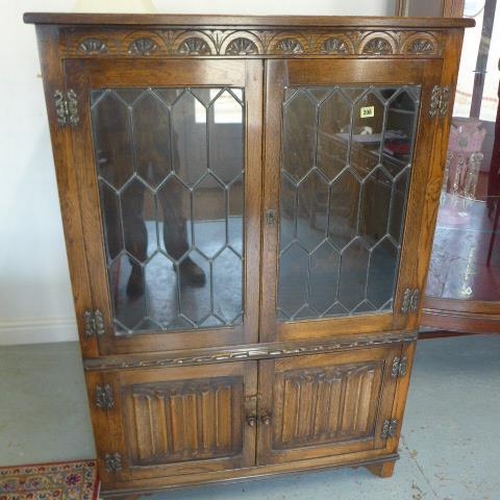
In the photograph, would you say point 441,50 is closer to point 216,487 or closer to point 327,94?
point 327,94

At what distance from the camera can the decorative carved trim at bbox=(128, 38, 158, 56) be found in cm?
100

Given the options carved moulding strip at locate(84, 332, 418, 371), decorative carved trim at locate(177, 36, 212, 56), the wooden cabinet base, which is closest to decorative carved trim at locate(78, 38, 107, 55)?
decorative carved trim at locate(177, 36, 212, 56)

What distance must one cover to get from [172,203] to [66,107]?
304 mm

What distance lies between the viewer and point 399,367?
1.43m

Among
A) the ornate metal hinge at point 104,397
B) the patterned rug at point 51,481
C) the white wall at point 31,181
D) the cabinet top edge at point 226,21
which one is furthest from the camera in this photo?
the white wall at point 31,181

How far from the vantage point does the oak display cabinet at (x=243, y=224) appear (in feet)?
3.41

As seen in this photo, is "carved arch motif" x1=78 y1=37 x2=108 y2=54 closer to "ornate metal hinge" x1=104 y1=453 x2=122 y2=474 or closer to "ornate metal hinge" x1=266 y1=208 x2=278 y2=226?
"ornate metal hinge" x1=266 y1=208 x2=278 y2=226

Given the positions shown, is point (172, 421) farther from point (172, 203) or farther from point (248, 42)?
point (248, 42)

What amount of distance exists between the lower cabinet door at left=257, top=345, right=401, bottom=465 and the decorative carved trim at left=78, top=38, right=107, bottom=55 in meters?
0.85

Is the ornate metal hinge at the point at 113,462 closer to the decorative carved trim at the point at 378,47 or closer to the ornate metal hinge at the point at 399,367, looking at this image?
the ornate metal hinge at the point at 399,367

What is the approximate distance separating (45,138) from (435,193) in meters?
1.44

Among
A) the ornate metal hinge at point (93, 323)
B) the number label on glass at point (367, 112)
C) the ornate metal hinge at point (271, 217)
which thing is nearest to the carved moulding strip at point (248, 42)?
the number label on glass at point (367, 112)

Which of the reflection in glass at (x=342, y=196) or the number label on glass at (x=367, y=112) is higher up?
the number label on glass at (x=367, y=112)

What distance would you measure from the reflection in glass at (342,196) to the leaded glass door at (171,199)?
0.33 feet
